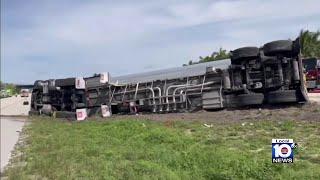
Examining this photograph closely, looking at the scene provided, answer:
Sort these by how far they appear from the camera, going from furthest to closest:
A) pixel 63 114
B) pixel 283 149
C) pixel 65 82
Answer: pixel 65 82
pixel 63 114
pixel 283 149

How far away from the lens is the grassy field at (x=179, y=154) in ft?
30.8

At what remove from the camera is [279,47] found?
21953 mm

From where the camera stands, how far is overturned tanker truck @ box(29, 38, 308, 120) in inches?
869

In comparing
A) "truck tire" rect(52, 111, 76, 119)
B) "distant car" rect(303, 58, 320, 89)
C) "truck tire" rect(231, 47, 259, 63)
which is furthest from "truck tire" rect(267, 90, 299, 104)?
"truck tire" rect(52, 111, 76, 119)

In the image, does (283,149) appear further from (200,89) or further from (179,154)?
(200,89)

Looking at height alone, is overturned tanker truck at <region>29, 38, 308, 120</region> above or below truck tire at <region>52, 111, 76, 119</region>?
above

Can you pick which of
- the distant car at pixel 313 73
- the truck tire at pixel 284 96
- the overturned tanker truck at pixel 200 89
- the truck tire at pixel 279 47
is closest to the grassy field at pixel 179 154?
the truck tire at pixel 284 96

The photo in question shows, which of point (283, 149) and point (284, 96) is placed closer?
point (283, 149)

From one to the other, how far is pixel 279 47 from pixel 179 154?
11.7 meters

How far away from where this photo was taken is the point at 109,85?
30.9 meters

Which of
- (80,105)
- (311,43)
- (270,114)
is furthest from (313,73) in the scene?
(311,43)

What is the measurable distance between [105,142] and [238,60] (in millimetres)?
9402

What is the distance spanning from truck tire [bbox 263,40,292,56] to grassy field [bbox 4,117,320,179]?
17.4 feet

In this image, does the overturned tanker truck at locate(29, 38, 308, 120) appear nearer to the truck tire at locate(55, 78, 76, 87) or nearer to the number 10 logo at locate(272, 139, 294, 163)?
the truck tire at locate(55, 78, 76, 87)
